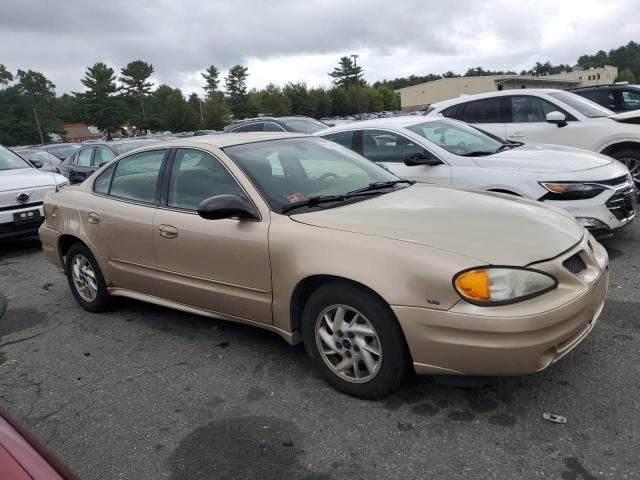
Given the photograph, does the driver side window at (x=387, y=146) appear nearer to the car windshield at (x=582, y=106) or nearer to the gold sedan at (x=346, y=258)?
the gold sedan at (x=346, y=258)

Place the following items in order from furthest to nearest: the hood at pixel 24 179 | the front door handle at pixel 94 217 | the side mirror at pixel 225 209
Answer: the hood at pixel 24 179, the front door handle at pixel 94 217, the side mirror at pixel 225 209

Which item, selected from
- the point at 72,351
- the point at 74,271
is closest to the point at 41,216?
the point at 74,271

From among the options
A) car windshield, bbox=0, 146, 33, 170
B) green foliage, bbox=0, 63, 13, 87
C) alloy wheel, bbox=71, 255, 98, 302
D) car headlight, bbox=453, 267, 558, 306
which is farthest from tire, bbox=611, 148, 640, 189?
green foliage, bbox=0, 63, 13, 87

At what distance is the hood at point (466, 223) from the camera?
277 centimetres

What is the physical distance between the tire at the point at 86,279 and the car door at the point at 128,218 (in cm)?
22

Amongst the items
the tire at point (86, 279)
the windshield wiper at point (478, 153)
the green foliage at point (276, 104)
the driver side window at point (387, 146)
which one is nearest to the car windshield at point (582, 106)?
the windshield wiper at point (478, 153)

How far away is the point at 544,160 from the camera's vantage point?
215 inches

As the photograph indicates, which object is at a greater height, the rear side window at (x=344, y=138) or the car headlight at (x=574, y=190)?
the rear side window at (x=344, y=138)

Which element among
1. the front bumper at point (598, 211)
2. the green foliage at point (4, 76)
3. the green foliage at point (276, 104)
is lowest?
the front bumper at point (598, 211)

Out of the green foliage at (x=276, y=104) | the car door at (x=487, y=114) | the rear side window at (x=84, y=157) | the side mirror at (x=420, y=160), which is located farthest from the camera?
the green foliage at (x=276, y=104)

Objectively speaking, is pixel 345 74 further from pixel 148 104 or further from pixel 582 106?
pixel 582 106

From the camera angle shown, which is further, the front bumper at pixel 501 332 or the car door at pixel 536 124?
the car door at pixel 536 124

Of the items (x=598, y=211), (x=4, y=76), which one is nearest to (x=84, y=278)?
(x=598, y=211)

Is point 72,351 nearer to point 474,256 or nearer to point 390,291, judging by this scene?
point 390,291
